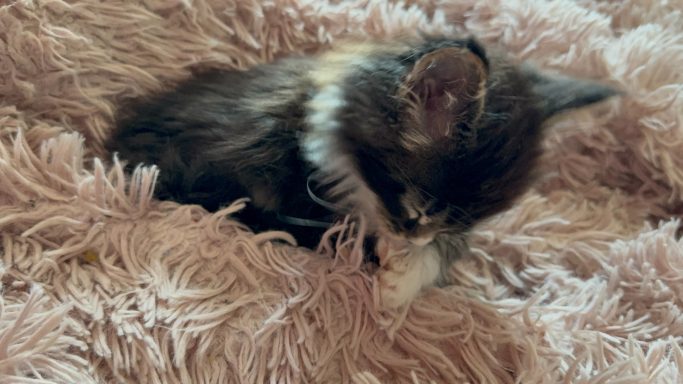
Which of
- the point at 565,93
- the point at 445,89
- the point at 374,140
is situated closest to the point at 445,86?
the point at 445,89

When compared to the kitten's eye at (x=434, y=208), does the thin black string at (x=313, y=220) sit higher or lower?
lower

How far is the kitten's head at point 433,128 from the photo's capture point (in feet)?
2.91

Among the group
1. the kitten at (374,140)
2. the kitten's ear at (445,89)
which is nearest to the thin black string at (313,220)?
the kitten at (374,140)

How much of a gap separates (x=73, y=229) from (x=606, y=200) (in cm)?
100

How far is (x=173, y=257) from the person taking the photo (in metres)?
1.00

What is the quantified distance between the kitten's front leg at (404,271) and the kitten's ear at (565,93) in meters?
0.28

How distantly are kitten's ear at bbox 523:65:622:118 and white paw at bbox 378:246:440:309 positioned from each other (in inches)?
11.1

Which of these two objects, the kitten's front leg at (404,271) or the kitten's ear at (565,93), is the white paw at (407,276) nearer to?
the kitten's front leg at (404,271)

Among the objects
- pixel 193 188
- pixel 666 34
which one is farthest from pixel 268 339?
pixel 666 34

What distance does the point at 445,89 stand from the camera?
87 cm

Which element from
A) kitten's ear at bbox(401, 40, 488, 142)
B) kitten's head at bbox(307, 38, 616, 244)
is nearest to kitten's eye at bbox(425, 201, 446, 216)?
kitten's head at bbox(307, 38, 616, 244)

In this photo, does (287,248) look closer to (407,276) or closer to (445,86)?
(407,276)

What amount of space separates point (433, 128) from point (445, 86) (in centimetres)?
8

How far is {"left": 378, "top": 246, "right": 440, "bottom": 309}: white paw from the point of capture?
1.02 m
